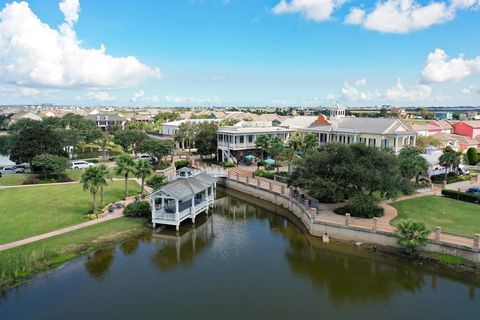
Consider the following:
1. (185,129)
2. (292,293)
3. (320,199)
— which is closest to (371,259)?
(292,293)

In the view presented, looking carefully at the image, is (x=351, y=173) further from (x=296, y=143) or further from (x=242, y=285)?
(x=296, y=143)

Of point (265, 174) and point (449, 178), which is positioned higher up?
point (449, 178)

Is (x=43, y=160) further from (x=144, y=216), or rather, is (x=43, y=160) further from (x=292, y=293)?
(x=292, y=293)

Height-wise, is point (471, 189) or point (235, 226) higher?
point (471, 189)

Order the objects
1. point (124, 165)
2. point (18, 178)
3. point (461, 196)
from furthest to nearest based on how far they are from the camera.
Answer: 1. point (18, 178)
2. point (124, 165)
3. point (461, 196)

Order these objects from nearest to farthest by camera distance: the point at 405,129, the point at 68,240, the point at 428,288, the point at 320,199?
1. the point at 428,288
2. the point at 68,240
3. the point at 320,199
4. the point at 405,129

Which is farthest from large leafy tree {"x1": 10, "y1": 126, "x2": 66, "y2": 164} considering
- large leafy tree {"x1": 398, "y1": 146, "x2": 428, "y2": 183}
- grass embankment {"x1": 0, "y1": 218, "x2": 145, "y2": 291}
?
large leafy tree {"x1": 398, "y1": 146, "x2": 428, "y2": 183}

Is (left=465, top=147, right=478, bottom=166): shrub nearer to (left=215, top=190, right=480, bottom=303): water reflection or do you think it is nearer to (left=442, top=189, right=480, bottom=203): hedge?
(left=442, top=189, right=480, bottom=203): hedge

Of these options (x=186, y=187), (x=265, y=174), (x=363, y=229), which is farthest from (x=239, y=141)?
(x=363, y=229)
